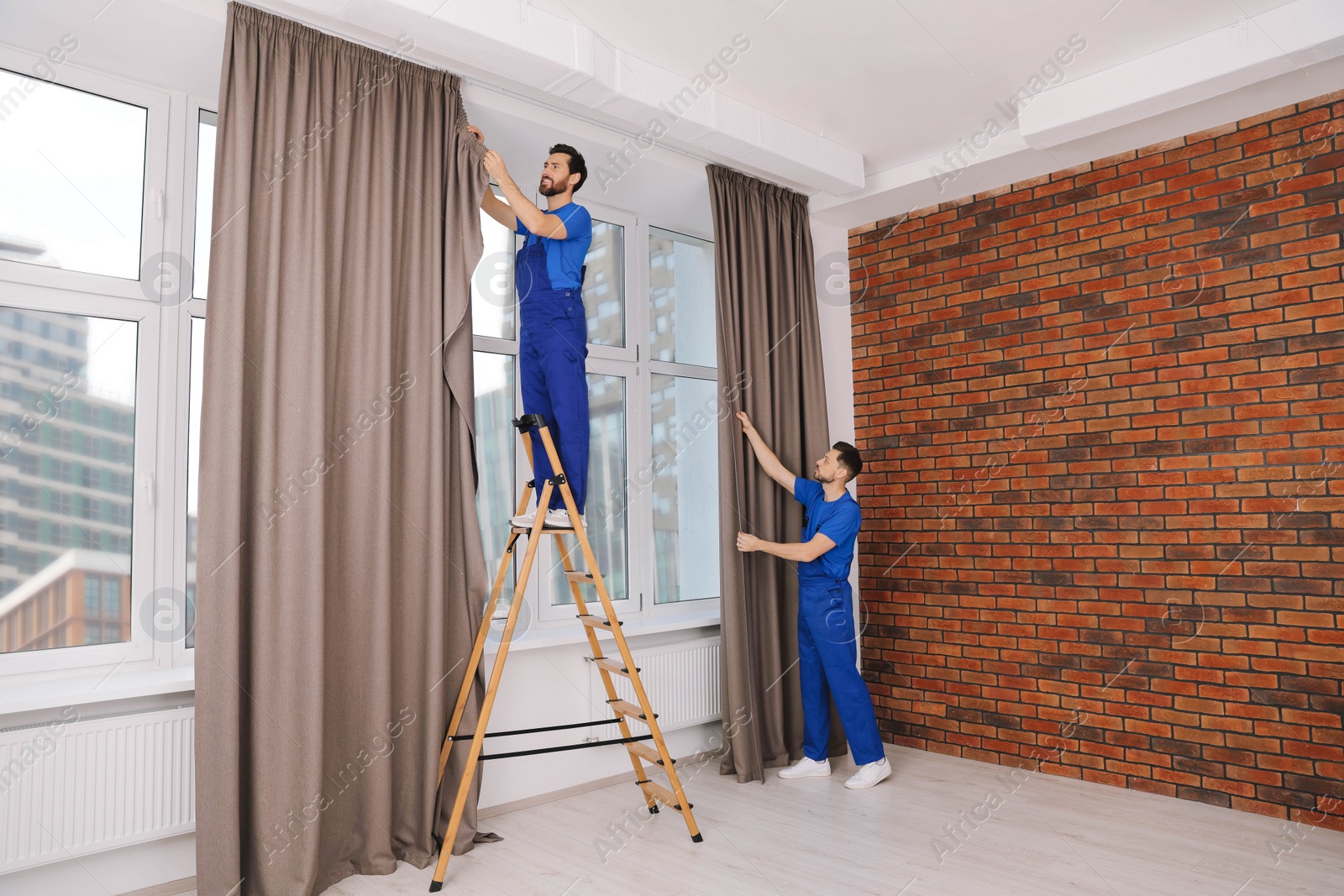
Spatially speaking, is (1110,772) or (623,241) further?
(623,241)

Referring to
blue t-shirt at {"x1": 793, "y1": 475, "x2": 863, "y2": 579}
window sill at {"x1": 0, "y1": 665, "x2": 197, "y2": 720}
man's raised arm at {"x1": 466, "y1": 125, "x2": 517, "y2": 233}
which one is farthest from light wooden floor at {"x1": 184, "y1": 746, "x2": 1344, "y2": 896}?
man's raised arm at {"x1": 466, "y1": 125, "x2": 517, "y2": 233}

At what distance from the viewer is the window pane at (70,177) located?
274 cm

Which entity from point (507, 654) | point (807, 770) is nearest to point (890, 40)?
point (507, 654)

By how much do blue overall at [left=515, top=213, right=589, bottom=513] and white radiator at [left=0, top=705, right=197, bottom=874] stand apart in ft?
4.60

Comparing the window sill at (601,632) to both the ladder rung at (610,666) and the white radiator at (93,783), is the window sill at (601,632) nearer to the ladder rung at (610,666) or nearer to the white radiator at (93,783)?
the ladder rung at (610,666)

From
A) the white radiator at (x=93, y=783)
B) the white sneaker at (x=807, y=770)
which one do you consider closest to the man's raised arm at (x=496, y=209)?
the white radiator at (x=93, y=783)

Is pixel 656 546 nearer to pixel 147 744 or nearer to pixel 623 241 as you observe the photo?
pixel 623 241

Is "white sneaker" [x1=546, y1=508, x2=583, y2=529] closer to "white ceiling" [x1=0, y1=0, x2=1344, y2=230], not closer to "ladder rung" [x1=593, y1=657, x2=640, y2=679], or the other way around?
"ladder rung" [x1=593, y1=657, x2=640, y2=679]

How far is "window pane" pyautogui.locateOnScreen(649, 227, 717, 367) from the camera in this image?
4.55 meters

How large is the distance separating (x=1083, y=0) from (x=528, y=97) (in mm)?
2096

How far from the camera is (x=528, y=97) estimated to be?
3.37 m

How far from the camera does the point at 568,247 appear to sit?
10.1ft

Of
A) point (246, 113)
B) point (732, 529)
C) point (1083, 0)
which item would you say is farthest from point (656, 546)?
point (1083, 0)

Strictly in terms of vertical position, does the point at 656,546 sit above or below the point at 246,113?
below
